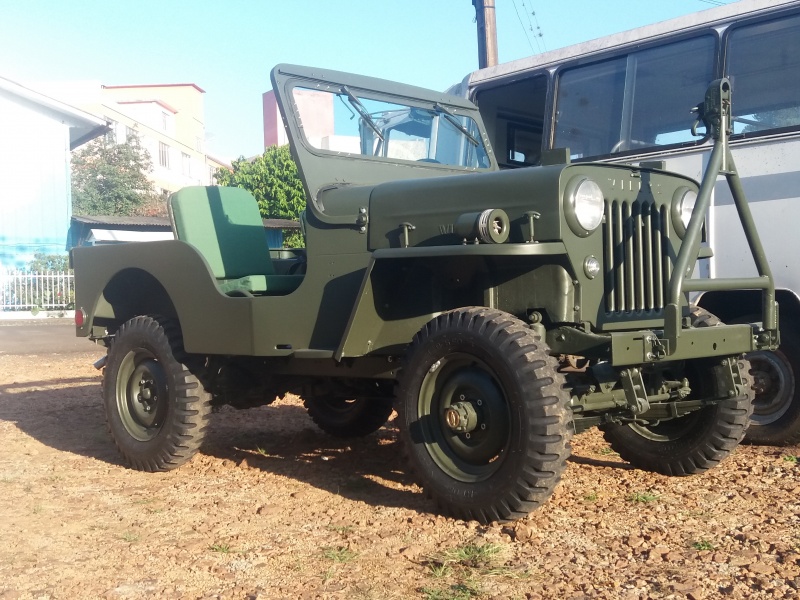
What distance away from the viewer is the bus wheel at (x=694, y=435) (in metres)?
4.55

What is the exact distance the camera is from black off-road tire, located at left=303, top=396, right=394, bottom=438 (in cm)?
630

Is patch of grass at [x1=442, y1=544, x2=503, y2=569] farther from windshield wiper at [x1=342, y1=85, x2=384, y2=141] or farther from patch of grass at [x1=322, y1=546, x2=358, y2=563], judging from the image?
windshield wiper at [x1=342, y1=85, x2=384, y2=141]

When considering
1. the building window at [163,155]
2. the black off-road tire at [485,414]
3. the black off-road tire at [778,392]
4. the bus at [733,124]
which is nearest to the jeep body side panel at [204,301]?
the black off-road tire at [485,414]

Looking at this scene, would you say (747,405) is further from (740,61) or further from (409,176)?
(740,61)

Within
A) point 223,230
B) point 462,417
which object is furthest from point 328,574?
point 223,230

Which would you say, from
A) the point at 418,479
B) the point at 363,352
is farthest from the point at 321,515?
the point at 363,352

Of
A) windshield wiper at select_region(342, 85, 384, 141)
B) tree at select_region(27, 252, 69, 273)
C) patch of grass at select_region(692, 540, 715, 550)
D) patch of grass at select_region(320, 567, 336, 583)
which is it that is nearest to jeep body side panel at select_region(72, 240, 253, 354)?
windshield wiper at select_region(342, 85, 384, 141)

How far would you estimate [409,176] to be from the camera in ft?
18.1

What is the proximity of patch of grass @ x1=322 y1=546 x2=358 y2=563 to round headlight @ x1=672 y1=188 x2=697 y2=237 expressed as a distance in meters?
2.28

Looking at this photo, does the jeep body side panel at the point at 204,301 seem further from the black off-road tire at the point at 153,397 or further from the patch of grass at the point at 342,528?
the patch of grass at the point at 342,528

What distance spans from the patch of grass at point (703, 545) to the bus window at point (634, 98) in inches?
143

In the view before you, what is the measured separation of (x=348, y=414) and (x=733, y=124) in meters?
3.35

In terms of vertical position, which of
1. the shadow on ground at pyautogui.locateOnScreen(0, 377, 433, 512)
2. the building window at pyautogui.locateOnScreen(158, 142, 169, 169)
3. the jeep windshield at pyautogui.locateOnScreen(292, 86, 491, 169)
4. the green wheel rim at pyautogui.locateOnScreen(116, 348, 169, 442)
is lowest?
Answer: the shadow on ground at pyautogui.locateOnScreen(0, 377, 433, 512)

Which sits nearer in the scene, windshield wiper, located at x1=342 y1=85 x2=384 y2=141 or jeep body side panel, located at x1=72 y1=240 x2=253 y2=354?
jeep body side panel, located at x1=72 y1=240 x2=253 y2=354
